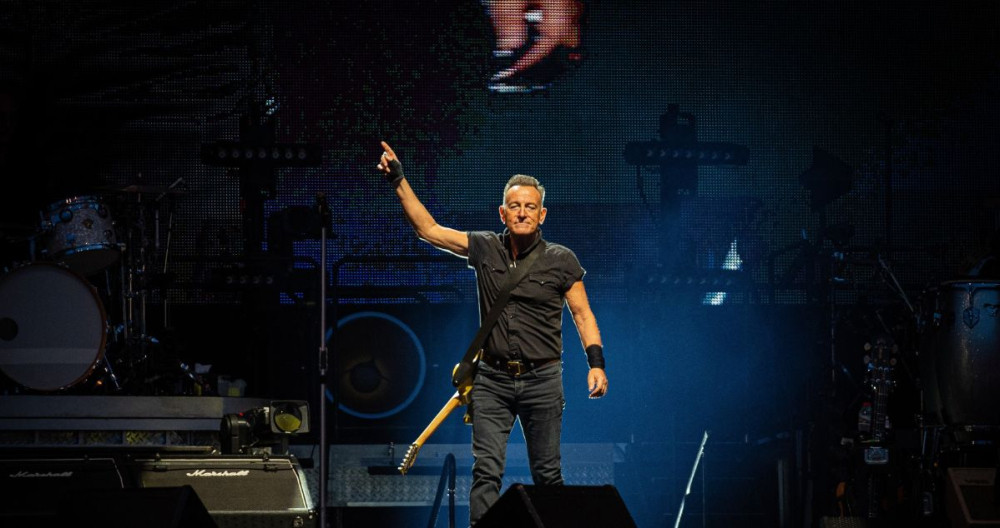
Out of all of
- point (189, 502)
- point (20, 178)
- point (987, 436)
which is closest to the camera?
point (189, 502)

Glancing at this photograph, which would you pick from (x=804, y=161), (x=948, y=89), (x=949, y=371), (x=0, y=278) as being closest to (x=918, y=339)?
(x=949, y=371)

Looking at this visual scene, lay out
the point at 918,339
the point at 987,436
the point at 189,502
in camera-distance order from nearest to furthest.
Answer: the point at 189,502
the point at 987,436
the point at 918,339

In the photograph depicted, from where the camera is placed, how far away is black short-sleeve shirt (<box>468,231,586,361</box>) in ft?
16.7

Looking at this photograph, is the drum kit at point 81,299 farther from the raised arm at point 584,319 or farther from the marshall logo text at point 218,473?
the raised arm at point 584,319

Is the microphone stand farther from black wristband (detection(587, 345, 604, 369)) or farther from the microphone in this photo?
black wristband (detection(587, 345, 604, 369))

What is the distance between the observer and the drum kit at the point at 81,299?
7.57 meters

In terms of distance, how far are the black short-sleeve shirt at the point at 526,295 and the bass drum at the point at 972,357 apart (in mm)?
2892

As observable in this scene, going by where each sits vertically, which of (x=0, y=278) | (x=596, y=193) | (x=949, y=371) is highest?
(x=596, y=193)

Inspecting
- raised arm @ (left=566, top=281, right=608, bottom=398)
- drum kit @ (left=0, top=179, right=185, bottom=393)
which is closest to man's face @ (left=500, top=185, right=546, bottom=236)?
raised arm @ (left=566, top=281, right=608, bottom=398)

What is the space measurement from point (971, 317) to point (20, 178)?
7.04 metres

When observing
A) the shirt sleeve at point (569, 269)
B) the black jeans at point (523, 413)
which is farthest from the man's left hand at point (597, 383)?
the shirt sleeve at point (569, 269)

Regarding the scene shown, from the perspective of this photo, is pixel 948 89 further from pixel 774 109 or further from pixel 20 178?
pixel 20 178

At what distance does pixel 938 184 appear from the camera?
9398 mm

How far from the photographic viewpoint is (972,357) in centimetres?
686
